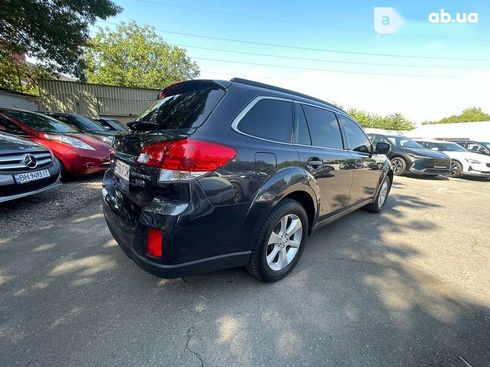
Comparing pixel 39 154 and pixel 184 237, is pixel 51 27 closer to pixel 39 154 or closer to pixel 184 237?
pixel 39 154

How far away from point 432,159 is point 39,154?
35.7 ft

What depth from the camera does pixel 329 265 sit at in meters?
2.88

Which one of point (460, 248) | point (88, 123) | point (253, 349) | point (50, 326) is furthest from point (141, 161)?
point (88, 123)

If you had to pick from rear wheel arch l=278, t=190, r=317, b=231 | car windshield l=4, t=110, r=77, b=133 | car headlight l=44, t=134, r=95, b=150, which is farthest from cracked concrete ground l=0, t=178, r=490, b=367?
car windshield l=4, t=110, r=77, b=133

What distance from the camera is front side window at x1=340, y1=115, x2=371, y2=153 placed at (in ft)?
11.9

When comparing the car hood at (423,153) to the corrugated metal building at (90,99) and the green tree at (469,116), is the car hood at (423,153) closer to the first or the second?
the corrugated metal building at (90,99)

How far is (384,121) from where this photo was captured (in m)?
45.3

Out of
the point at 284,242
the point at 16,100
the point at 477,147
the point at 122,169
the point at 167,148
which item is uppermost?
the point at 16,100

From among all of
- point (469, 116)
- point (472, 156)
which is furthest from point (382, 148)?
point (469, 116)

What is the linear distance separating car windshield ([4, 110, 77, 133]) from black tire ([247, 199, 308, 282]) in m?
5.47

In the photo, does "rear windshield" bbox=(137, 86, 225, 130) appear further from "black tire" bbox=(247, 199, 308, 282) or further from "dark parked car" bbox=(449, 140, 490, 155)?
"dark parked car" bbox=(449, 140, 490, 155)

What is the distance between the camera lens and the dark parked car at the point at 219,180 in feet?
5.85

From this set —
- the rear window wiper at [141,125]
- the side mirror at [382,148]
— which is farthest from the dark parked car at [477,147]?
the rear window wiper at [141,125]

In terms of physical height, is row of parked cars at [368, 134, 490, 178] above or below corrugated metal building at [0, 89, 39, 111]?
below
